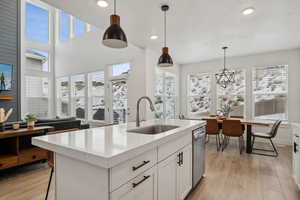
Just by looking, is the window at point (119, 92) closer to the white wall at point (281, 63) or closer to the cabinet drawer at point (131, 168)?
the white wall at point (281, 63)

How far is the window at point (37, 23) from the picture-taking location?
646 cm

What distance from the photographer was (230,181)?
97.7 inches

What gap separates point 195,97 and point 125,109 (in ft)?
8.91

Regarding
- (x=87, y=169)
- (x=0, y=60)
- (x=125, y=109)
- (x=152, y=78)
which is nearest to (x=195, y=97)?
(x=152, y=78)

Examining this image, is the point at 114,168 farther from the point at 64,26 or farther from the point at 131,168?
the point at 64,26

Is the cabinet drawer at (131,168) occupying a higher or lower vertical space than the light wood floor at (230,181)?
higher

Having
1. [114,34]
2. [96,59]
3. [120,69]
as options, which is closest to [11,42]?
[96,59]

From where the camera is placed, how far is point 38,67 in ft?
22.2

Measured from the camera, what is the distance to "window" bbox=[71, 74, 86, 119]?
6.45m

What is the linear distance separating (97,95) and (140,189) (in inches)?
207

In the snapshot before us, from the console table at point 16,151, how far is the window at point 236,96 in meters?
4.98

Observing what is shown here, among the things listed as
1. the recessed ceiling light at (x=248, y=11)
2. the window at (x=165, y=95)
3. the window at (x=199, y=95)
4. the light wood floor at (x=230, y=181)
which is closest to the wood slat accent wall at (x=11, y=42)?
the light wood floor at (x=230, y=181)

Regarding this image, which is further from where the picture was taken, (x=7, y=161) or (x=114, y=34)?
(x=7, y=161)

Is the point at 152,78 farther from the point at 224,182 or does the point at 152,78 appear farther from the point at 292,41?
the point at 292,41
